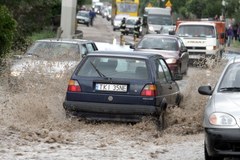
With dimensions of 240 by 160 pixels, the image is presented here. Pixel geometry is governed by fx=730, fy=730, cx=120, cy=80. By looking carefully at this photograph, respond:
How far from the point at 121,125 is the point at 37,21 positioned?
84.0 ft

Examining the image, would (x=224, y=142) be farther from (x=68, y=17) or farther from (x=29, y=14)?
(x=29, y=14)

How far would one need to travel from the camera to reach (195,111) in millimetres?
14250

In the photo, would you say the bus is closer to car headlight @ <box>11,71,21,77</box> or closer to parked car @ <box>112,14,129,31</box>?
parked car @ <box>112,14,129,31</box>

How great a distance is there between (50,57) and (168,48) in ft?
33.7

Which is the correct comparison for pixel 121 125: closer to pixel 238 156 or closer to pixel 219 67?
pixel 238 156

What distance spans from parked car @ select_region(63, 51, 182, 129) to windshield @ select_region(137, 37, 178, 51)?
1296 centimetres

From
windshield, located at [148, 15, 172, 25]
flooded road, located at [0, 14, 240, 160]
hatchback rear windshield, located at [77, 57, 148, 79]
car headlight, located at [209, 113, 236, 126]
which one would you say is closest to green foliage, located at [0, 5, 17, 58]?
flooded road, located at [0, 14, 240, 160]

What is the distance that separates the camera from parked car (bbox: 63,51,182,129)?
12.3 meters

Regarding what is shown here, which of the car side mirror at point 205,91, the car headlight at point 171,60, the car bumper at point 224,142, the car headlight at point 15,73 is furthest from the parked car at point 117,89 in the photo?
the car headlight at point 171,60

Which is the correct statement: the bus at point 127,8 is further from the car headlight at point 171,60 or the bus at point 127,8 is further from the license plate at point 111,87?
the license plate at point 111,87

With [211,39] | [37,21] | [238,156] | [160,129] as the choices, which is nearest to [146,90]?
[160,129]

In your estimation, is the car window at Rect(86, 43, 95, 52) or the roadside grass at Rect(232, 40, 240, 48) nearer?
the car window at Rect(86, 43, 95, 52)

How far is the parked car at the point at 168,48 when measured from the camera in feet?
81.3

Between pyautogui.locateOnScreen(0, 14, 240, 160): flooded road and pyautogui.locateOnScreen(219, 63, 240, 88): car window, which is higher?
pyautogui.locateOnScreen(219, 63, 240, 88): car window
